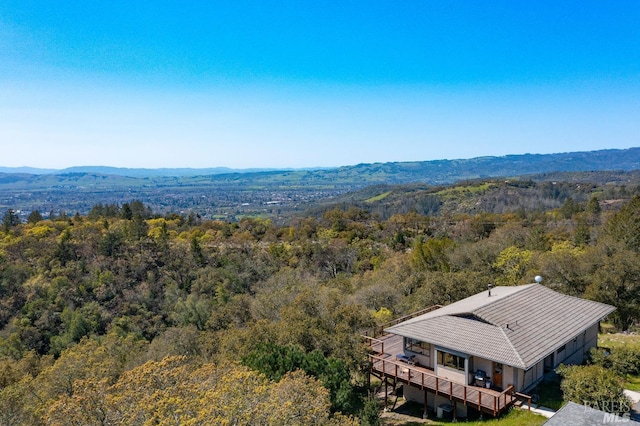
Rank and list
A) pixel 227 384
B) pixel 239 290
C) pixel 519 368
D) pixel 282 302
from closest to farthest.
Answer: pixel 227 384 → pixel 519 368 → pixel 282 302 → pixel 239 290

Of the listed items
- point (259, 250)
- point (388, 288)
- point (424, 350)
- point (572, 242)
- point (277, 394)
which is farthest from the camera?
point (259, 250)

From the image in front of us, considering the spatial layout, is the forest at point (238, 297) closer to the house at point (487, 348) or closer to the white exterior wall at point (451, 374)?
the house at point (487, 348)

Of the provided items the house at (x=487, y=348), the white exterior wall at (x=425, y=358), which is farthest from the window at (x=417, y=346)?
the white exterior wall at (x=425, y=358)

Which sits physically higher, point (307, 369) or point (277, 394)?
point (277, 394)

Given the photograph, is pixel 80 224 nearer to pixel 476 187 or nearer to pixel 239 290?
pixel 239 290

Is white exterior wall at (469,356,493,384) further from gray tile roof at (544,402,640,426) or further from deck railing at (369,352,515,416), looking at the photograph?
gray tile roof at (544,402,640,426)

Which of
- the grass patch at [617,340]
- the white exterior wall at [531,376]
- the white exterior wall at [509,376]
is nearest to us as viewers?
the white exterior wall at [509,376]

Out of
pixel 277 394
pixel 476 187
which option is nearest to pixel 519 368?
pixel 277 394
